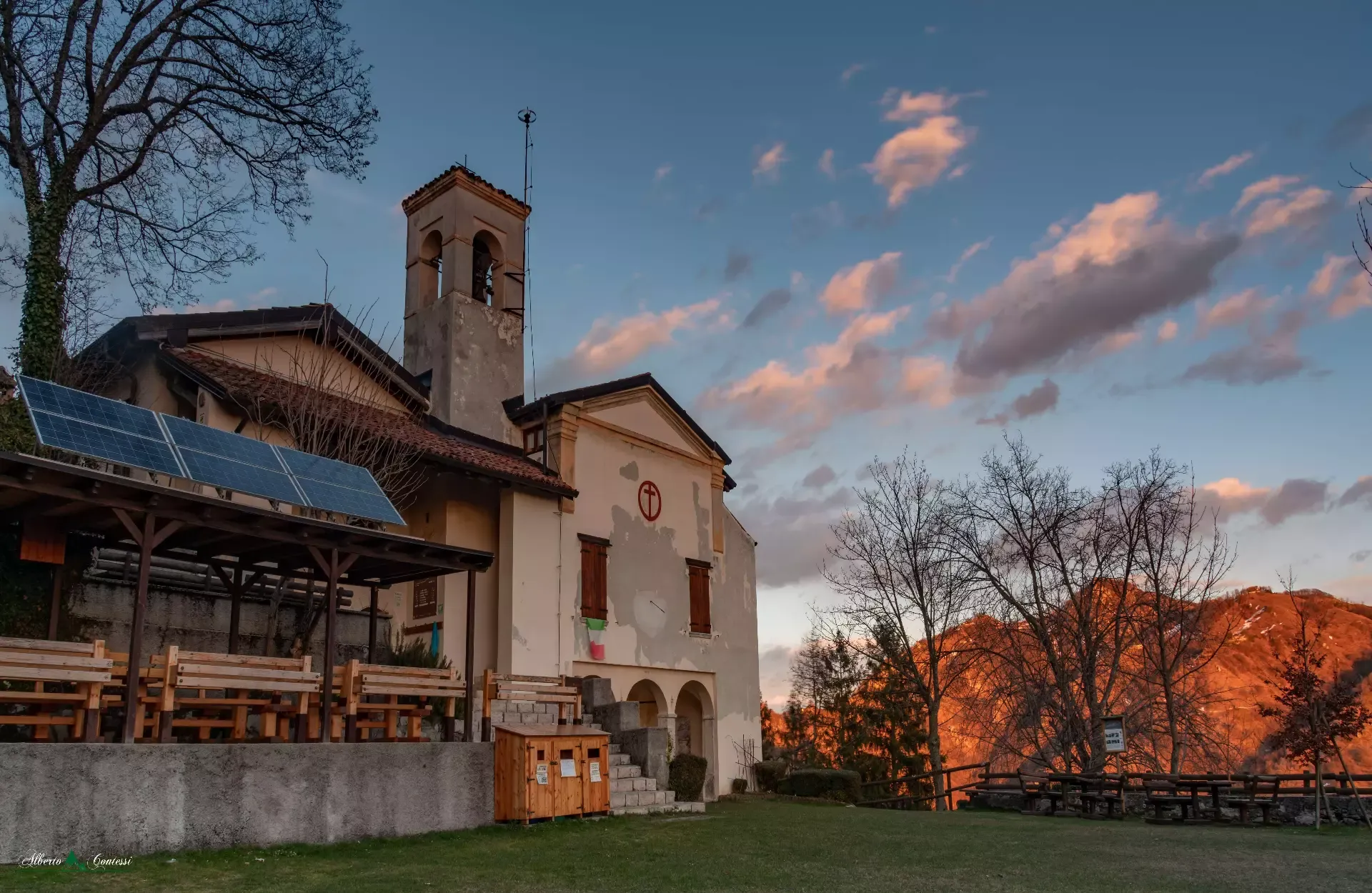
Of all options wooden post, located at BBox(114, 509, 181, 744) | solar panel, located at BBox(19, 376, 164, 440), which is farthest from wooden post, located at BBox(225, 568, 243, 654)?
wooden post, located at BBox(114, 509, 181, 744)

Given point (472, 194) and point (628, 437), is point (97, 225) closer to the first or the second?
point (472, 194)

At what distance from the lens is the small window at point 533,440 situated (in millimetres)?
21094

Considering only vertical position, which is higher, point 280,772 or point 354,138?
point 354,138

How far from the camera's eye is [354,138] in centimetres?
1764

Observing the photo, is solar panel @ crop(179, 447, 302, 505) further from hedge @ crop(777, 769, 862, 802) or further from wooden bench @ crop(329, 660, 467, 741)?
hedge @ crop(777, 769, 862, 802)

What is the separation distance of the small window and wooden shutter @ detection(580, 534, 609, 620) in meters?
2.18

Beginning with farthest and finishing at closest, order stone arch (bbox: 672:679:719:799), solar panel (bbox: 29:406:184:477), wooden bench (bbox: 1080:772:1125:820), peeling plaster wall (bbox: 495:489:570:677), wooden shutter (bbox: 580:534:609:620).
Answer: stone arch (bbox: 672:679:719:799) → wooden shutter (bbox: 580:534:609:620) → wooden bench (bbox: 1080:772:1125:820) → peeling plaster wall (bbox: 495:489:570:677) → solar panel (bbox: 29:406:184:477)

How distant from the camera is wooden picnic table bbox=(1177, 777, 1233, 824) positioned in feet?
55.0

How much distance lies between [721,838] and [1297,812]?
39.8ft

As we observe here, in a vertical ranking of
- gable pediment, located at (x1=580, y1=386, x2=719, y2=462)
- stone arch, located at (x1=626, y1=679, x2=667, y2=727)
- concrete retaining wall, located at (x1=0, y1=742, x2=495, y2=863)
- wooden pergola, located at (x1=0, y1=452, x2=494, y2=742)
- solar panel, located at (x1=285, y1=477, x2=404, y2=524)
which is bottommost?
concrete retaining wall, located at (x1=0, y1=742, x2=495, y2=863)

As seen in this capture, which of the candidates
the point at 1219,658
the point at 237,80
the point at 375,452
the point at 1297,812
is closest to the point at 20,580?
the point at 375,452

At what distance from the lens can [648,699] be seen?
2330cm

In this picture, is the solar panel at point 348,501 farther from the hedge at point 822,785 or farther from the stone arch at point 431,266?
the hedge at point 822,785

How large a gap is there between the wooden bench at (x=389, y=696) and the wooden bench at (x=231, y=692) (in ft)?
1.47
